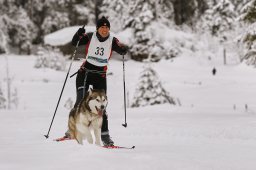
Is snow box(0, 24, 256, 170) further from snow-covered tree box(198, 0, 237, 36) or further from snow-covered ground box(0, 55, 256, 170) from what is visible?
snow-covered tree box(198, 0, 237, 36)

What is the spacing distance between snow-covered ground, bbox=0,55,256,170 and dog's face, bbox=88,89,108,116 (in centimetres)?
56

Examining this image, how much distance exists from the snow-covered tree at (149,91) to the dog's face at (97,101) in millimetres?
11720

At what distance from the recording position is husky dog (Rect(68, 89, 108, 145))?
6555 mm

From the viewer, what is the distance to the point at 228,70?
40.1 m

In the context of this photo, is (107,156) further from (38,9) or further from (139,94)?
(38,9)

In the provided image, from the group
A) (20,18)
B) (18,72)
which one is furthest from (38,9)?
(18,72)

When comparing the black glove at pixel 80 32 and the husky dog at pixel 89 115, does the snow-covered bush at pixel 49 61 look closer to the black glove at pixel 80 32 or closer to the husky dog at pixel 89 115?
the black glove at pixel 80 32

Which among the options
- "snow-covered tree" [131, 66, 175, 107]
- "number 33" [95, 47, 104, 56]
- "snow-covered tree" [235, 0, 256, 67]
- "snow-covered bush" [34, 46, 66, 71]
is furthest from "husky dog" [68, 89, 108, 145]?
"snow-covered bush" [34, 46, 66, 71]

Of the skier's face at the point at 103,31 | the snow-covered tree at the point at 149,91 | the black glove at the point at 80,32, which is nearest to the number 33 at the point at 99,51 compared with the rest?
the skier's face at the point at 103,31

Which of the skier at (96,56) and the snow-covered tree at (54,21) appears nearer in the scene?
the skier at (96,56)

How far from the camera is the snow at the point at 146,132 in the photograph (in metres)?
5.61

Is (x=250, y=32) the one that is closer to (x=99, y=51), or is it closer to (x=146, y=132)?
(x=146, y=132)

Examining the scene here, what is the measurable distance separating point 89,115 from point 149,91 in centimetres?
1205

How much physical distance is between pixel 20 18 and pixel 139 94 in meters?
27.6
